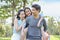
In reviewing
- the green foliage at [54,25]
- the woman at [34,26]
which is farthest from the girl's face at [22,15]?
the green foliage at [54,25]

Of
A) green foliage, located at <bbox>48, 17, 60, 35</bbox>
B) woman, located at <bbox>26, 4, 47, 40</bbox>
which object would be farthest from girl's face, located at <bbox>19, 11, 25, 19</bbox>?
green foliage, located at <bbox>48, 17, 60, 35</bbox>

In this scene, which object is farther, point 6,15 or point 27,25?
point 6,15

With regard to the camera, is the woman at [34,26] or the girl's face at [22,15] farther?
the girl's face at [22,15]

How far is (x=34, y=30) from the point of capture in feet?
7.20

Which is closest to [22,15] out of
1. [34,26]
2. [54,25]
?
[34,26]

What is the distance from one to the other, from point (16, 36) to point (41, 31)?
64 cm

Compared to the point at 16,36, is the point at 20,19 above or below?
above

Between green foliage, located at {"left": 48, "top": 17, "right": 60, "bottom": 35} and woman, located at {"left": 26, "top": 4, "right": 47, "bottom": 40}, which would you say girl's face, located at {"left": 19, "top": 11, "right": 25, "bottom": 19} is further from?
green foliage, located at {"left": 48, "top": 17, "right": 60, "bottom": 35}

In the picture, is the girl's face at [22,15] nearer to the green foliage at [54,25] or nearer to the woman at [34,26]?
the woman at [34,26]

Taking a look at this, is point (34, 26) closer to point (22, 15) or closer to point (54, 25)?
point (22, 15)

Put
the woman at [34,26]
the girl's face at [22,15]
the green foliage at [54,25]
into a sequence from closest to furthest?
the woman at [34,26] → the girl's face at [22,15] → the green foliage at [54,25]

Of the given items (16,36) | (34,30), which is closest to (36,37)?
(34,30)

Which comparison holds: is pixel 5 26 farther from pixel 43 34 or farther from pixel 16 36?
pixel 43 34

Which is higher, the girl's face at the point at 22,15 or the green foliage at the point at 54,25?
the girl's face at the point at 22,15
